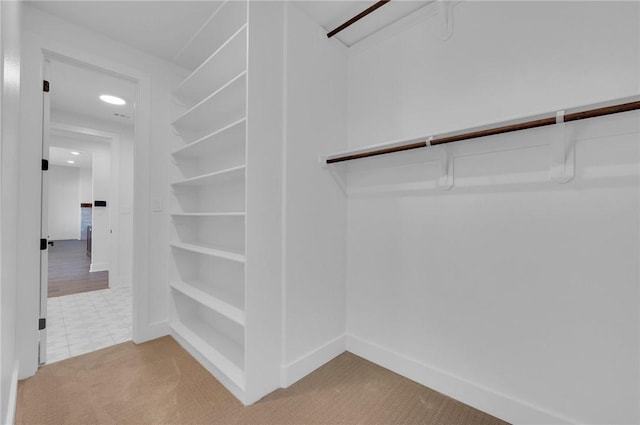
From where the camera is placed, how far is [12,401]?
4.70 feet

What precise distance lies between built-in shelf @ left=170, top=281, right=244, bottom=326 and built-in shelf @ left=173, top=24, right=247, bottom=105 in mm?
1741

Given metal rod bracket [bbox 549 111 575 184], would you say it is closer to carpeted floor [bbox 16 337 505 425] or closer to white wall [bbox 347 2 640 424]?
white wall [bbox 347 2 640 424]

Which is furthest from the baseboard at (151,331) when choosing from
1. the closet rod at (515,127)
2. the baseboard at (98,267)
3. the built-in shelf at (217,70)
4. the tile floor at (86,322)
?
the baseboard at (98,267)

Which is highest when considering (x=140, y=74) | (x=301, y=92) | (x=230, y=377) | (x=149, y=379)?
(x=140, y=74)

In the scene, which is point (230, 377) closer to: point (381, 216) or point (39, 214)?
point (381, 216)

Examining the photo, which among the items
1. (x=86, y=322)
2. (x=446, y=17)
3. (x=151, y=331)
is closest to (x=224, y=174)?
(x=151, y=331)

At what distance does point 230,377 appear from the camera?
5.44ft

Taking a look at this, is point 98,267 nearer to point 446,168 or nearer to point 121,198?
point 121,198

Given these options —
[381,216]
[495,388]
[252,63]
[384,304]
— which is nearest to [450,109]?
[381,216]

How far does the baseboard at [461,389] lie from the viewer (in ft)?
4.45

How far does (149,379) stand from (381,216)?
6.36ft

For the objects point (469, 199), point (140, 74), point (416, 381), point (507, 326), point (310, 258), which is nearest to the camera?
point (507, 326)

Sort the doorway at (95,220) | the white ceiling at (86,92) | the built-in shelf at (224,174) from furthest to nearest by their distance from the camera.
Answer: the white ceiling at (86,92), the doorway at (95,220), the built-in shelf at (224,174)

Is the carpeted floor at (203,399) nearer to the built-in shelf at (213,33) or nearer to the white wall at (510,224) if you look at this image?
the white wall at (510,224)
